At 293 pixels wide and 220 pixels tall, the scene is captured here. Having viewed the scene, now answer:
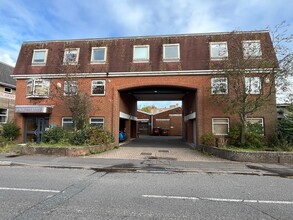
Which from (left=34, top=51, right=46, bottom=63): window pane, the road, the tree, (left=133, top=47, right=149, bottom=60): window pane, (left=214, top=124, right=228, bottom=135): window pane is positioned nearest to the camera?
the road

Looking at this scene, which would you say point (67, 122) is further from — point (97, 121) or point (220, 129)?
point (220, 129)

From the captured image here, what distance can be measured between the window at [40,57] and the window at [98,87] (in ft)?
16.7

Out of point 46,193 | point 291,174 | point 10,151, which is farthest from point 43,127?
point 291,174

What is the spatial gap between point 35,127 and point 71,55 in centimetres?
688

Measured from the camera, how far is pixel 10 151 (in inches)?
507

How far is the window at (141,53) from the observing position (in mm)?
17219

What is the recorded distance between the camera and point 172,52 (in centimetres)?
1719

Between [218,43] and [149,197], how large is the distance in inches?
566

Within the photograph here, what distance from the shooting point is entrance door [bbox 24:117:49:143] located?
18.4 m

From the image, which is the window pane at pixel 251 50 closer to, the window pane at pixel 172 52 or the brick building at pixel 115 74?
the brick building at pixel 115 74

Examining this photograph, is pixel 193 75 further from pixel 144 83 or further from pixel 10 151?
pixel 10 151

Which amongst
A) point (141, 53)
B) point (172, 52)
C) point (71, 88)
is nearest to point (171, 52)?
point (172, 52)

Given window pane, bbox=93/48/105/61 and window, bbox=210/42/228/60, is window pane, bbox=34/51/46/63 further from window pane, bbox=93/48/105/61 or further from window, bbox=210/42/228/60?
window, bbox=210/42/228/60

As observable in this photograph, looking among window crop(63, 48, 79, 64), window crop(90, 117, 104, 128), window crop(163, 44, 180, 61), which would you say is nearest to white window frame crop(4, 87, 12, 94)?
window crop(63, 48, 79, 64)
